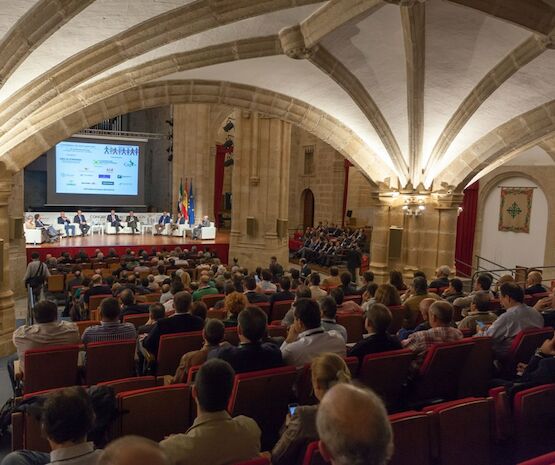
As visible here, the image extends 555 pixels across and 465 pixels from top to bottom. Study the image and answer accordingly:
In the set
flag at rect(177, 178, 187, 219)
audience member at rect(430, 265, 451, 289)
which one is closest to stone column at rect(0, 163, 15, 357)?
audience member at rect(430, 265, 451, 289)

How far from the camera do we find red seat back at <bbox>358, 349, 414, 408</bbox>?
303 cm

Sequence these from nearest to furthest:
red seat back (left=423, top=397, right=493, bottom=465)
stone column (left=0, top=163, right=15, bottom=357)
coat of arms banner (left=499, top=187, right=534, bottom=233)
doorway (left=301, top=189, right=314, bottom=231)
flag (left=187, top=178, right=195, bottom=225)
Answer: red seat back (left=423, top=397, right=493, bottom=465)
stone column (left=0, top=163, right=15, bottom=357)
coat of arms banner (left=499, top=187, right=534, bottom=233)
flag (left=187, top=178, right=195, bottom=225)
doorway (left=301, top=189, right=314, bottom=231)

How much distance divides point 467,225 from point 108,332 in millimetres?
11774

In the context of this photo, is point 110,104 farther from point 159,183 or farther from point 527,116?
point 159,183

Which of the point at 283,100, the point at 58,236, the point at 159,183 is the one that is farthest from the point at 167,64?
the point at 159,183

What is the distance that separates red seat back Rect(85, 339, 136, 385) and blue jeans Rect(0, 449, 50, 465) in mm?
1536

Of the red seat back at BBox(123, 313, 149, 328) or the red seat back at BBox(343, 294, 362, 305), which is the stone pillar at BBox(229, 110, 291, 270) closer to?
the red seat back at BBox(343, 294, 362, 305)

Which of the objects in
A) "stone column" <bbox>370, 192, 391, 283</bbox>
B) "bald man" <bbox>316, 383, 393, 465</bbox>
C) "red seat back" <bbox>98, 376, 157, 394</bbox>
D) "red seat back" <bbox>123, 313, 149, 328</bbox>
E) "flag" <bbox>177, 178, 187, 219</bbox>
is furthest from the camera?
"flag" <bbox>177, 178, 187, 219</bbox>

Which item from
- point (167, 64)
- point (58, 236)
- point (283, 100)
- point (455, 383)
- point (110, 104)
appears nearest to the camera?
point (455, 383)

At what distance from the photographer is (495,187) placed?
43.5 feet

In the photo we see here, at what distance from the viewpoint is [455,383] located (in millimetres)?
3387

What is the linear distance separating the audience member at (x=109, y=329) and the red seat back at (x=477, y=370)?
8.64ft

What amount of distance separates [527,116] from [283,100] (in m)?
4.14

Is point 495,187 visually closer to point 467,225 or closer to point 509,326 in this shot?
point 467,225
